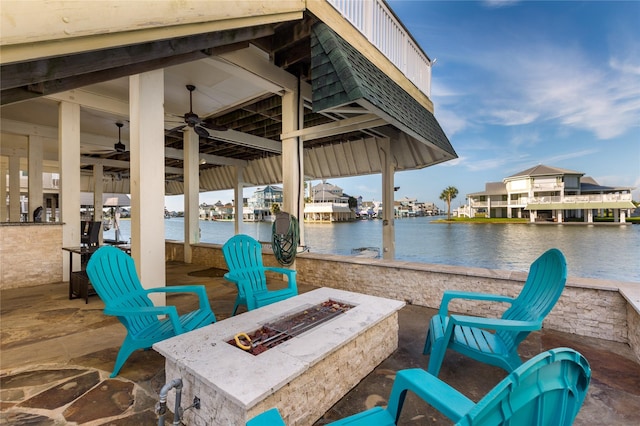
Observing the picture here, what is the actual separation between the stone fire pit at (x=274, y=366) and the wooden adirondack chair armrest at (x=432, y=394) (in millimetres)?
510

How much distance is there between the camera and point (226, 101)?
546cm

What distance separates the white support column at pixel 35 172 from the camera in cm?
663

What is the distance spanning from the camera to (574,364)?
2.59 ft

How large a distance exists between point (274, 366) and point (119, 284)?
1.75 meters

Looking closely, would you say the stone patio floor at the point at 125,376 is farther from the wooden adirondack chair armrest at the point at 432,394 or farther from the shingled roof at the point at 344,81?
the shingled roof at the point at 344,81

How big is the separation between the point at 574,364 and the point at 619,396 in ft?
5.93

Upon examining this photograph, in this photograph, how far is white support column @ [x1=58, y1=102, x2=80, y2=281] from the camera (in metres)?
4.84

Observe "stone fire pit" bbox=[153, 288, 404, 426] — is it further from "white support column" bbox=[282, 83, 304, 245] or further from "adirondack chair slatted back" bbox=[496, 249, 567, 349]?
"white support column" bbox=[282, 83, 304, 245]

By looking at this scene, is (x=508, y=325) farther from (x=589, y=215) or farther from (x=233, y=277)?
(x=589, y=215)

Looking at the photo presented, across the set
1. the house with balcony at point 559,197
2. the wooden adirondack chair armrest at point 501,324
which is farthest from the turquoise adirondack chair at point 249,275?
the house with balcony at point 559,197

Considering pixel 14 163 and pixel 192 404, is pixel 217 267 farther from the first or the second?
pixel 14 163

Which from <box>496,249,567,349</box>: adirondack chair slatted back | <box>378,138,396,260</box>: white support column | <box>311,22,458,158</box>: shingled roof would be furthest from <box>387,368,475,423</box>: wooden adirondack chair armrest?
<box>378,138,396,260</box>: white support column

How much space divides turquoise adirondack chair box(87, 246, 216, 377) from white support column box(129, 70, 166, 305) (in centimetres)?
62

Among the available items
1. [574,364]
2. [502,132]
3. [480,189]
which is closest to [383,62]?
[574,364]
